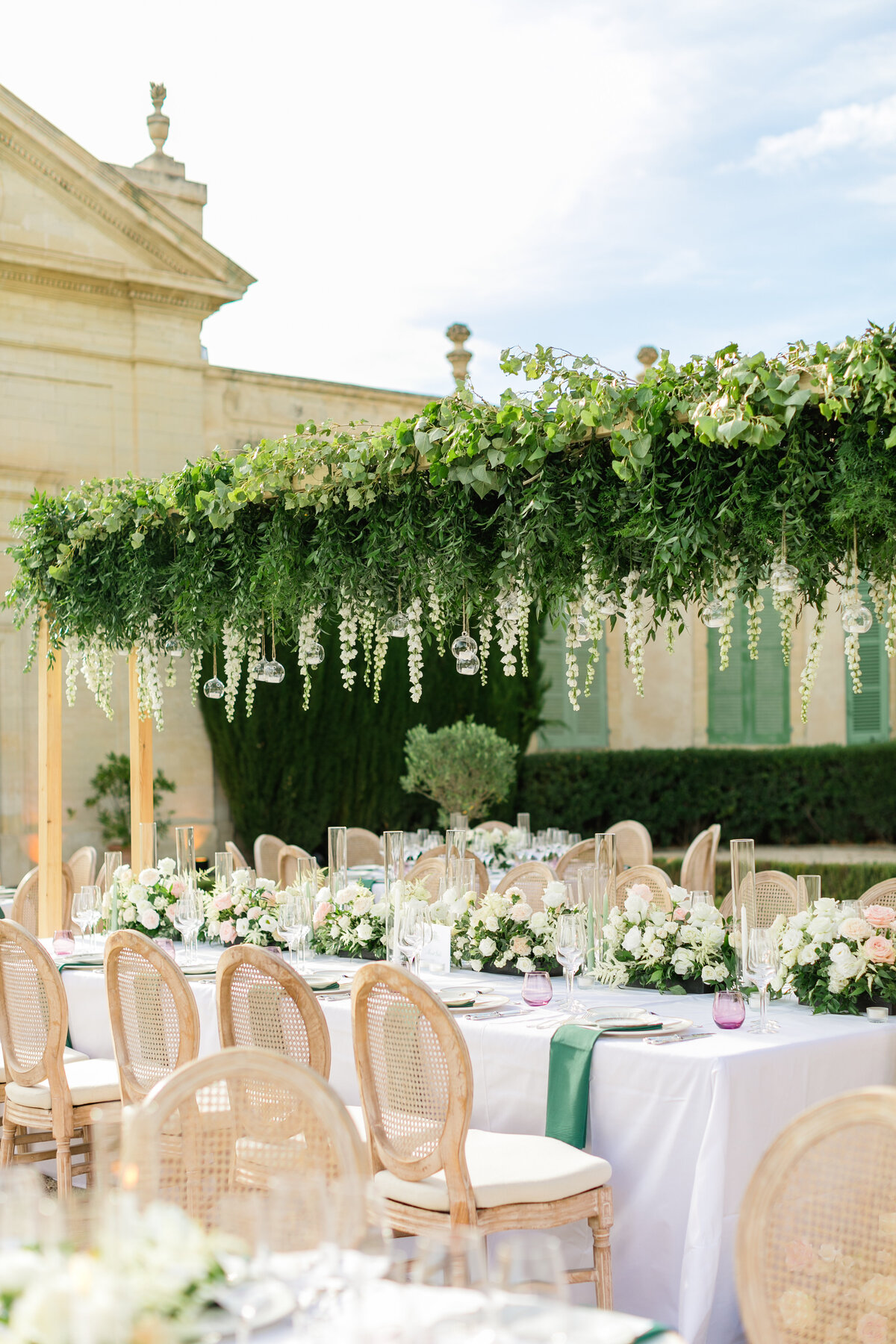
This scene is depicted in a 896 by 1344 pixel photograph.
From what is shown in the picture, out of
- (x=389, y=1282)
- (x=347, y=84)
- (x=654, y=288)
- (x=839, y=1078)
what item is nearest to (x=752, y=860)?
(x=839, y=1078)

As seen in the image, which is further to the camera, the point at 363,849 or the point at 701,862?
the point at 363,849

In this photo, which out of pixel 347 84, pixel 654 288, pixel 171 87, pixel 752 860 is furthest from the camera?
pixel 654 288

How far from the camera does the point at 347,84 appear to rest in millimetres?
11172

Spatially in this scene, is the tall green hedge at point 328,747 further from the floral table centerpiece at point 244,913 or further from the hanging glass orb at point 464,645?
the hanging glass orb at point 464,645

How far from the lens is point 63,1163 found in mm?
4547

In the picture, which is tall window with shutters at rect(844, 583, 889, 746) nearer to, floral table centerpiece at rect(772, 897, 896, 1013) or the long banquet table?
floral table centerpiece at rect(772, 897, 896, 1013)

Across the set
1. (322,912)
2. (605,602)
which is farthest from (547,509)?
(322,912)

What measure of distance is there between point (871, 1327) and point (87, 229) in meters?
12.5

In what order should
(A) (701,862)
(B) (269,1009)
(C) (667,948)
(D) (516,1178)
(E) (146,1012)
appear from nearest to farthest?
(D) (516,1178)
(B) (269,1009)
(E) (146,1012)
(C) (667,948)
(A) (701,862)

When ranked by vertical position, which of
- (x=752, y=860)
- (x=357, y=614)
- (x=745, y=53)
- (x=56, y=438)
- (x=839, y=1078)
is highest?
(x=745, y=53)

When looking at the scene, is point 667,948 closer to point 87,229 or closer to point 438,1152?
point 438,1152

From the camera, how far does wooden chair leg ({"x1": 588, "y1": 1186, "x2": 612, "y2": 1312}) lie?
3389 mm

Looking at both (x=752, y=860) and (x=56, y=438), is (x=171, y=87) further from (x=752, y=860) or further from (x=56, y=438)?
(x=752, y=860)

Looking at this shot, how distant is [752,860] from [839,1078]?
70cm
